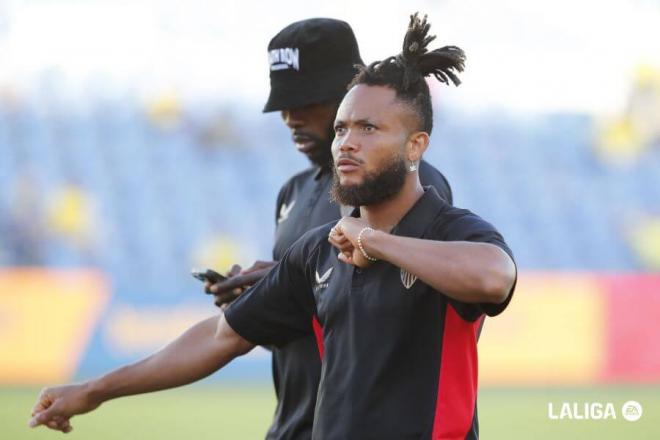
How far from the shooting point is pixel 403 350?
330 centimetres

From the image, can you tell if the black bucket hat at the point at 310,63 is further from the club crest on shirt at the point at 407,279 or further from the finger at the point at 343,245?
the club crest on shirt at the point at 407,279

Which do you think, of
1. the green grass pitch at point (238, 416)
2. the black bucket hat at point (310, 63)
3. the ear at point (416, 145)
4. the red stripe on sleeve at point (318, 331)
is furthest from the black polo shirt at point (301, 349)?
the green grass pitch at point (238, 416)

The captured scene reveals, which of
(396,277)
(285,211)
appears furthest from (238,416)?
(396,277)

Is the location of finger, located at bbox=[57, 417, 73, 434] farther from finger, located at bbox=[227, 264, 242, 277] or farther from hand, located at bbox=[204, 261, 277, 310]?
finger, located at bbox=[227, 264, 242, 277]

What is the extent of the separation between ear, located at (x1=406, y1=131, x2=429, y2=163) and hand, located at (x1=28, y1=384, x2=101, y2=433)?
1.40m

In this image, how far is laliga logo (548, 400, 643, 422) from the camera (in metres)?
11.1

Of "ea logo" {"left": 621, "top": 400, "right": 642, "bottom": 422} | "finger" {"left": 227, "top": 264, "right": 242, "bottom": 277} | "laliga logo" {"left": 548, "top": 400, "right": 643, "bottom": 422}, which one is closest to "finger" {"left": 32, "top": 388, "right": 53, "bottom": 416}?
"finger" {"left": 227, "top": 264, "right": 242, "bottom": 277}

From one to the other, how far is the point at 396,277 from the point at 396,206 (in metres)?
0.27

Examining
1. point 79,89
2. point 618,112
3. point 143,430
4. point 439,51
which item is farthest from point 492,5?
point 439,51

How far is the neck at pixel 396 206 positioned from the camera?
11.5 ft

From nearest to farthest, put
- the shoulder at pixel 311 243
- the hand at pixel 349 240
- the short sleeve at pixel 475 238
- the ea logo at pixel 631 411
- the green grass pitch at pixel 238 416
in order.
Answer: the short sleeve at pixel 475 238 < the hand at pixel 349 240 < the shoulder at pixel 311 243 < the green grass pitch at pixel 238 416 < the ea logo at pixel 631 411

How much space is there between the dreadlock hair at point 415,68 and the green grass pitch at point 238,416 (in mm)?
6346

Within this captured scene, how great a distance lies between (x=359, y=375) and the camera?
3312mm

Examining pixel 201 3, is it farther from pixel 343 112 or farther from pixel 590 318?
pixel 343 112
